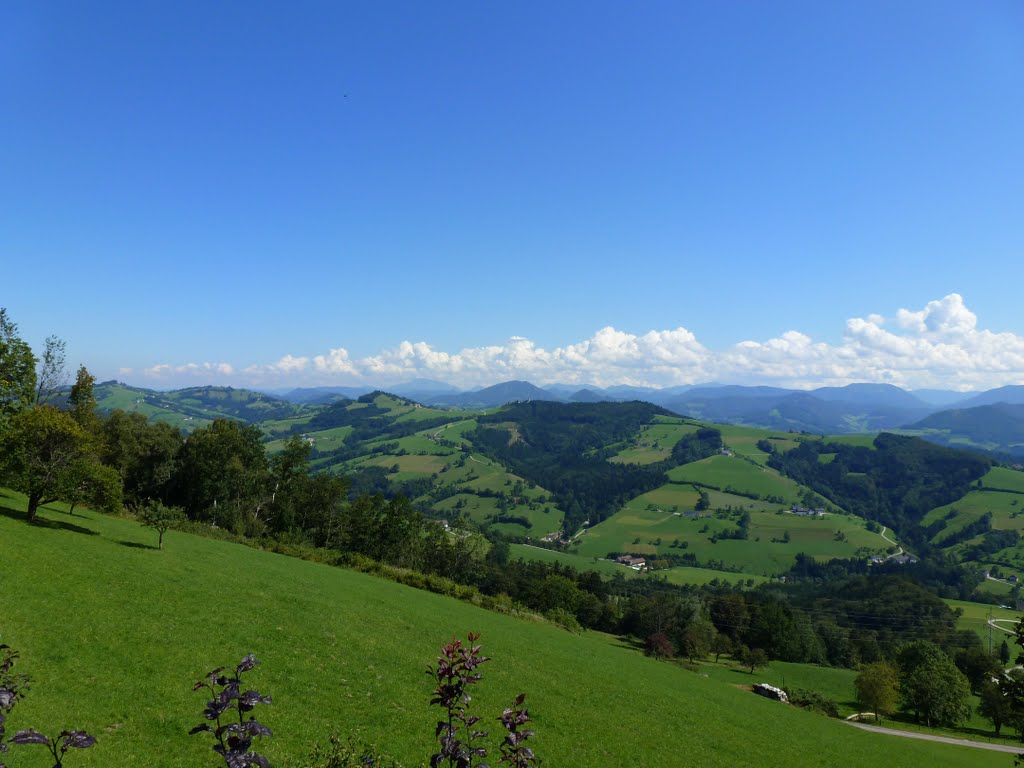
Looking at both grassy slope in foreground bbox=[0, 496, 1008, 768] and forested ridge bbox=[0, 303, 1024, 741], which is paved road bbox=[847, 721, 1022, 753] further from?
forested ridge bbox=[0, 303, 1024, 741]

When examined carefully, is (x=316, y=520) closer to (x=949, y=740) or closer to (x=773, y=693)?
(x=773, y=693)

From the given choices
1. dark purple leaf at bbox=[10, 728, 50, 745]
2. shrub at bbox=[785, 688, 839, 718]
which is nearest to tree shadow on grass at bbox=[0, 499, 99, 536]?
dark purple leaf at bbox=[10, 728, 50, 745]

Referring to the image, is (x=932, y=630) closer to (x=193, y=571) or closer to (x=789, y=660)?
(x=789, y=660)

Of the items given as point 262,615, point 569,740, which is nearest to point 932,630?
point 569,740

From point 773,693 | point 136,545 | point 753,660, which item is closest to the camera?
point 136,545

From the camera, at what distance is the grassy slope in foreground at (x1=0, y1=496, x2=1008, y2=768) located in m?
18.1

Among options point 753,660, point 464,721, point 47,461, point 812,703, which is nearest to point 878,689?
point 812,703

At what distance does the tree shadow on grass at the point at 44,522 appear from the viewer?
124 ft

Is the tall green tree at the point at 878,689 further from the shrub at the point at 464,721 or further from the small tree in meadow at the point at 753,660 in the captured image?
the shrub at the point at 464,721

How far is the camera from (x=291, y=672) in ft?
78.4

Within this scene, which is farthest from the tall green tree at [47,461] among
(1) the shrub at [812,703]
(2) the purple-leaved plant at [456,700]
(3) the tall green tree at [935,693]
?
(3) the tall green tree at [935,693]

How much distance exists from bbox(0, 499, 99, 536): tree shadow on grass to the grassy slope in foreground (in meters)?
0.34

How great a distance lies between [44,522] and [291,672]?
97.1 ft

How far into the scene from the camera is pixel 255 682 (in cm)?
2148
